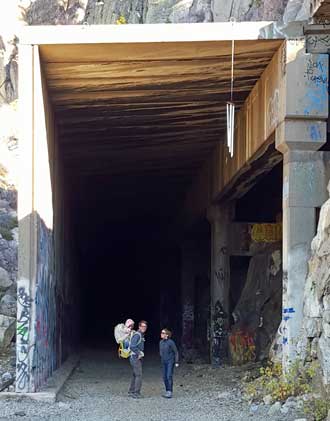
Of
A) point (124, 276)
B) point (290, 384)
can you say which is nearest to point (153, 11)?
point (124, 276)

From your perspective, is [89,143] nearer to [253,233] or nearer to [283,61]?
[253,233]

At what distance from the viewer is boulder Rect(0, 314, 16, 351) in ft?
59.0

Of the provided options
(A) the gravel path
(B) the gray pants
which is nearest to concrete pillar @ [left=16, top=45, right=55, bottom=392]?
(A) the gravel path

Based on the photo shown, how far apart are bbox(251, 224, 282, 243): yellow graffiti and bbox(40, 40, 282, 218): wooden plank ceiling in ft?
8.60

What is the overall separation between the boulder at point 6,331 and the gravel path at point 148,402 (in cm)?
185

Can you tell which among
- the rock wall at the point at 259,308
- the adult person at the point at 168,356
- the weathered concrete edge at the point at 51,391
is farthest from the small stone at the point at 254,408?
the rock wall at the point at 259,308

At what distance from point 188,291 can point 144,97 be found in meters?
15.0

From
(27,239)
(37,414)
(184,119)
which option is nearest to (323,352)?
(37,414)

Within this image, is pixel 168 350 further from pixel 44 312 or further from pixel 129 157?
pixel 129 157

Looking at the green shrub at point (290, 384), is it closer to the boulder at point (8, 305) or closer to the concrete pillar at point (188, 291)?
the boulder at point (8, 305)

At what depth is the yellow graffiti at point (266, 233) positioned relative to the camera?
21016 millimetres

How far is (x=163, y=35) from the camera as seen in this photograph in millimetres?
12984

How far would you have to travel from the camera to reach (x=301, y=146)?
41.4 ft

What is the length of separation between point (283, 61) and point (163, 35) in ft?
7.04
